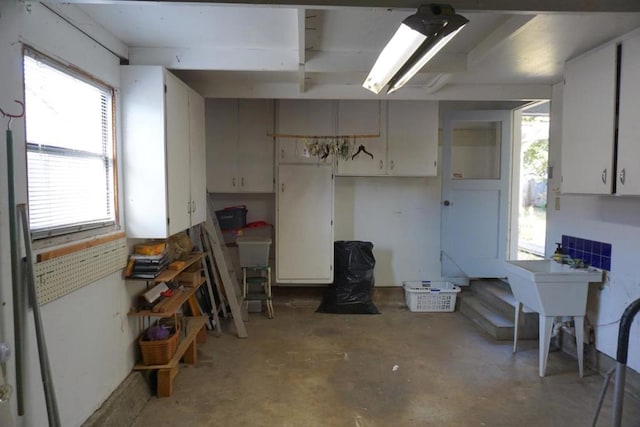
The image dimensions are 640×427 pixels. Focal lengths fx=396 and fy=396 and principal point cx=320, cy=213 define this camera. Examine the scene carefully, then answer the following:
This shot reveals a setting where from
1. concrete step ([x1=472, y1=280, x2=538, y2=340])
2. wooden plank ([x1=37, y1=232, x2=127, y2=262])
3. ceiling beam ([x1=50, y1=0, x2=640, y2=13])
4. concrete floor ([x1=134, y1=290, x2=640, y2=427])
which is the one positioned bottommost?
concrete floor ([x1=134, y1=290, x2=640, y2=427])

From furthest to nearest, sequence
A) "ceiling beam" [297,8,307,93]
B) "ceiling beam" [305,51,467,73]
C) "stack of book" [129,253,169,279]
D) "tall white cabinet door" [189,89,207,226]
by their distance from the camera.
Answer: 1. "tall white cabinet door" [189,89,207,226]
2. "ceiling beam" [305,51,467,73]
3. "stack of book" [129,253,169,279]
4. "ceiling beam" [297,8,307,93]

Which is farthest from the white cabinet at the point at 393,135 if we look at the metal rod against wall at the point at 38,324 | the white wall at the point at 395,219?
the metal rod against wall at the point at 38,324

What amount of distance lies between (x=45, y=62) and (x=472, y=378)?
132 inches

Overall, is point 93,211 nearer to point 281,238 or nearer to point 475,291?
point 281,238

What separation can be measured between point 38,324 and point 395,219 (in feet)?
13.0

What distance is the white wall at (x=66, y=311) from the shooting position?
63.9 inches

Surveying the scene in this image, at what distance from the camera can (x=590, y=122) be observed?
265 cm

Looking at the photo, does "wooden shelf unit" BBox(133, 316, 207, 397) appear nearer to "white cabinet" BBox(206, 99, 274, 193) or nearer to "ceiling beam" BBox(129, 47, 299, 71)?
"white cabinet" BBox(206, 99, 274, 193)

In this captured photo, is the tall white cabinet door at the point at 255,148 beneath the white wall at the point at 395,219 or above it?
above

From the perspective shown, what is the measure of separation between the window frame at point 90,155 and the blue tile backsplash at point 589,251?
348 cm

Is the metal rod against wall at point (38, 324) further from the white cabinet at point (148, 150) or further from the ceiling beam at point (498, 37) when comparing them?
the ceiling beam at point (498, 37)

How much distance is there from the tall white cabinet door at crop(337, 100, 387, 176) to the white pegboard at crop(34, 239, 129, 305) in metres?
2.61

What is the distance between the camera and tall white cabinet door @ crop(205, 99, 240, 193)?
14.9 feet

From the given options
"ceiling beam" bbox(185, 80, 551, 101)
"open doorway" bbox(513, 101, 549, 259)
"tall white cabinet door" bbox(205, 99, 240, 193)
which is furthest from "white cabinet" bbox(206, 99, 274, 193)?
"open doorway" bbox(513, 101, 549, 259)
